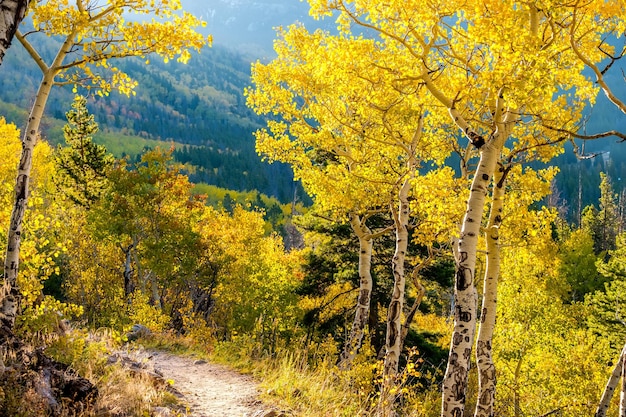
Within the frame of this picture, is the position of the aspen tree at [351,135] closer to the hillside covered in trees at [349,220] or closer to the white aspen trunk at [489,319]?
the hillside covered in trees at [349,220]

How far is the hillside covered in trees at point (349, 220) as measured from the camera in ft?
19.6

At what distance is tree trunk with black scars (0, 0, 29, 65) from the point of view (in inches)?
109

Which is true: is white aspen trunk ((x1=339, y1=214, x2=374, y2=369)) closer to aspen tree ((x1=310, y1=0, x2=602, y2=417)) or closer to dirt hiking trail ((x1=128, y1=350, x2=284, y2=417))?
dirt hiking trail ((x1=128, y1=350, x2=284, y2=417))

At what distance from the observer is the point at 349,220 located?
12.7 metres

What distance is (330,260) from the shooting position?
54.7ft

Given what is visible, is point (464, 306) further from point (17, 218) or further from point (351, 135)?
point (17, 218)

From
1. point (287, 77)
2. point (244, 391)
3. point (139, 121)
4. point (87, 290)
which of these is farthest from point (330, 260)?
point (139, 121)

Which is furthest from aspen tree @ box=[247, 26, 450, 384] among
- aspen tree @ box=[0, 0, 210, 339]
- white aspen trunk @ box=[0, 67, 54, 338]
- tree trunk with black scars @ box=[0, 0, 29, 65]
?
tree trunk with black scars @ box=[0, 0, 29, 65]

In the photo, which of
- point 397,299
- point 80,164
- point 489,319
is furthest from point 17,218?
point 80,164

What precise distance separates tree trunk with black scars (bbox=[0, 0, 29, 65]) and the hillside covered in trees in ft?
10.6

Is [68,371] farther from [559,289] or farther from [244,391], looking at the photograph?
[559,289]

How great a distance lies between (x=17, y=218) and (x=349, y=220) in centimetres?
838

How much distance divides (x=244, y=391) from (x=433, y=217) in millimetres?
4968

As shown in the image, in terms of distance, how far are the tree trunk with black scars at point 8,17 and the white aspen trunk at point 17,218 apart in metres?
3.80
